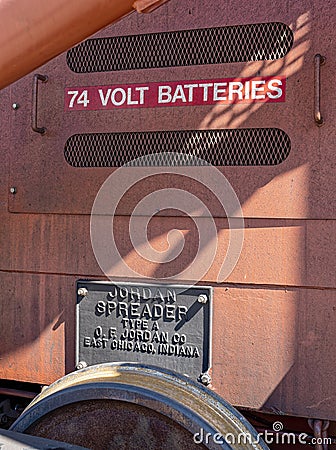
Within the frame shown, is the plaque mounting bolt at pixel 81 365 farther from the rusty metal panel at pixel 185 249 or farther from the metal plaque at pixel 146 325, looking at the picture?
the rusty metal panel at pixel 185 249

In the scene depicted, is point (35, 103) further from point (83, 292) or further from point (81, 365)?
point (81, 365)

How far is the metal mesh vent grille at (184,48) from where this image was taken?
1.66 metres

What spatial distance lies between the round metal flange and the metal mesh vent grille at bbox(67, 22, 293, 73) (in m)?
0.89

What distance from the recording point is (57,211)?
1.88 metres

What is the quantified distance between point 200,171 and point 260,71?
0.33 metres

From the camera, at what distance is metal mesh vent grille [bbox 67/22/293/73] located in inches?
65.3

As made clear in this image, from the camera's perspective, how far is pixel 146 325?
1.78 metres

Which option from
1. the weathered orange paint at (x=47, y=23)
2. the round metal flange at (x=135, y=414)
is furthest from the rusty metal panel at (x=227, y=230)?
the weathered orange paint at (x=47, y=23)

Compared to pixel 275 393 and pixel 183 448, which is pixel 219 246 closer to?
pixel 275 393

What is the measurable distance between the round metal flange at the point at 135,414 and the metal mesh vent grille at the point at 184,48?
0.89m

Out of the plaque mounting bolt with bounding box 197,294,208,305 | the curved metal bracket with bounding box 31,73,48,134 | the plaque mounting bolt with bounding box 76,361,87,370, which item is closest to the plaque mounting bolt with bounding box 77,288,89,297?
the plaque mounting bolt with bounding box 76,361,87,370

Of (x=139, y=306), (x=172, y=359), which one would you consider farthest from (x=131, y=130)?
(x=172, y=359)

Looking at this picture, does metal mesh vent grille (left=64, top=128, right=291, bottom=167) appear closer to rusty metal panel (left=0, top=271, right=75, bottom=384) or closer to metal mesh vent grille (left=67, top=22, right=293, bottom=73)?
metal mesh vent grille (left=67, top=22, right=293, bottom=73)

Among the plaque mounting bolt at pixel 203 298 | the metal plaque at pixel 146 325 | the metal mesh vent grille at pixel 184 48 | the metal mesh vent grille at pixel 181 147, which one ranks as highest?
the metal mesh vent grille at pixel 184 48
